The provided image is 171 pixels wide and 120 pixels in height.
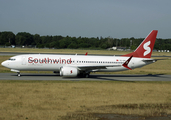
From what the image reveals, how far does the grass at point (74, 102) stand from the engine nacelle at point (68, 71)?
7582mm

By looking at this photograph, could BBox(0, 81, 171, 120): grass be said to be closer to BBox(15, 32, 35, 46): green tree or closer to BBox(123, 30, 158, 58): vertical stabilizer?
BBox(123, 30, 158, 58): vertical stabilizer

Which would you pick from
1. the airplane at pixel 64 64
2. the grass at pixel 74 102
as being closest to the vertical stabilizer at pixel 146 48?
the airplane at pixel 64 64

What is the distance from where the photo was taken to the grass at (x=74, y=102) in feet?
46.5

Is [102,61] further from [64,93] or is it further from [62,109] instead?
[62,109]

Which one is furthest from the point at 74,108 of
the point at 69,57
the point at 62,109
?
the point at 69,57

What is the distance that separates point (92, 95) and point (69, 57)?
13730 millimetres

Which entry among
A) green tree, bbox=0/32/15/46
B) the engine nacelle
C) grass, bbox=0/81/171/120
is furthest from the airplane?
green tree, bbox=0/32/15/46

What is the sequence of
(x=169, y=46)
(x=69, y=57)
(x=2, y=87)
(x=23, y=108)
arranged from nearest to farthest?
1. (x=23, y=108)
2. (x=2, y=87)
3. (x=69, y=57)
4. (x=169, y=46)

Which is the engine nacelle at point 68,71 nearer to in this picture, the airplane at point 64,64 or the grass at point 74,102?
the airplane at point 64,64

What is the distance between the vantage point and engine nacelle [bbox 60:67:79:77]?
29.9 meters

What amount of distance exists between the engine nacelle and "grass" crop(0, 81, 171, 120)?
7582 millimetres

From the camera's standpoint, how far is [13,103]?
16.1 meters

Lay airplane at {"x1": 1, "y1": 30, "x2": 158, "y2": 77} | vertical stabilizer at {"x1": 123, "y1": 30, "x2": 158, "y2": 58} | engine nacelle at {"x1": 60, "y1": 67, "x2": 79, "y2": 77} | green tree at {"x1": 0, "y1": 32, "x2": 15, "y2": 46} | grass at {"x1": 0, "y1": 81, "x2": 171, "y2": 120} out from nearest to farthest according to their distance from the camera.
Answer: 1. grass at {"x1": 0, "y1": 81, "x2": 171, "y2": 120}
2. engine nacelle at {"x1": 60, "y1": 67, "x2": 79, "y2": 77}
3. airplane at {"x1": 1, "y1": 30, "x2": 158, "y2": 77}
4. vertical stabilizer at {"x1": 123, "y1": 30, "x2": 158, "y2": 58}
5. green tree at {"x1": 0, "y1": 32, "x2": 15, "y2": 46}

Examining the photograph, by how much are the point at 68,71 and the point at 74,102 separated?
13.3 metres
